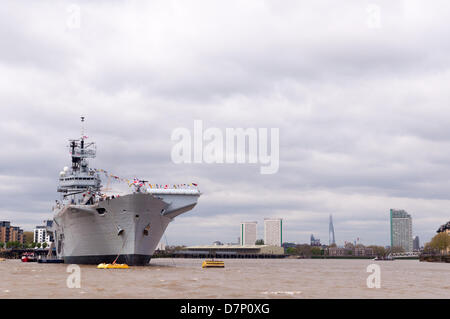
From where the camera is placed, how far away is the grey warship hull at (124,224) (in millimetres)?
68000

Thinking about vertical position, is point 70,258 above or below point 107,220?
below

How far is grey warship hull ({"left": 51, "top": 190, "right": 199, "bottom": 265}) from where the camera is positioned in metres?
68.0

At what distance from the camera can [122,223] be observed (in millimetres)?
68625

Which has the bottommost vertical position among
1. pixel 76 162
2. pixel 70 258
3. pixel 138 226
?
pixel 70 258

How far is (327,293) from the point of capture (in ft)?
134

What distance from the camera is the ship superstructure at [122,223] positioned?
6806 centimetres

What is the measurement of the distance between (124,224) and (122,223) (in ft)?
1.10

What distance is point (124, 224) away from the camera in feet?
225

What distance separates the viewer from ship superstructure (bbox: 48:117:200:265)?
2680 inches
